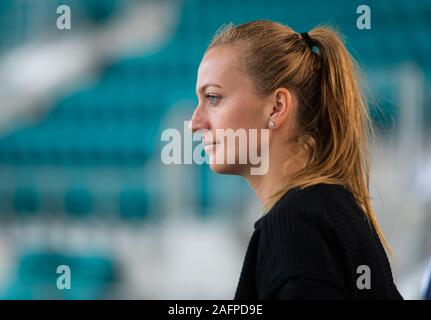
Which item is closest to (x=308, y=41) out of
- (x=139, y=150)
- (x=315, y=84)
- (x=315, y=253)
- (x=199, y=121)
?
(x=315, y=84)

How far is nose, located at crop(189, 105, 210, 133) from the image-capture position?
2.33 ft

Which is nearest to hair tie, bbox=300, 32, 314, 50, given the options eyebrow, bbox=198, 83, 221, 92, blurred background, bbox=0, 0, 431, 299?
eyebrow, bbox=198, 83, 221, 92

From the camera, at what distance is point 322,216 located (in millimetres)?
545

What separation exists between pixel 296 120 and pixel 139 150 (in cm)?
278

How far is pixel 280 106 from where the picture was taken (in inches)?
27.1

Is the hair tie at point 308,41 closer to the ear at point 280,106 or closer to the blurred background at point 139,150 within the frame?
the ear at point 280,106

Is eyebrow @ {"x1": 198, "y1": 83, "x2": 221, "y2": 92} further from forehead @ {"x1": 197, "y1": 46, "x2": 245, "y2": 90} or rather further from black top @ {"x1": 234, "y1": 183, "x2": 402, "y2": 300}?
black top @ {"x1": 234, "y1": 183, "x2": 402, "y2": 300}


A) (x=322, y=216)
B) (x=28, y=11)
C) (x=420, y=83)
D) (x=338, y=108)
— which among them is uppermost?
(x=28, y=11)

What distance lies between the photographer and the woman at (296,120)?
585 mm

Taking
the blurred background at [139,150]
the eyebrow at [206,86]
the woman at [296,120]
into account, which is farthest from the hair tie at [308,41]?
the blurred background at [139,150]

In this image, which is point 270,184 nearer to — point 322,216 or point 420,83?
point 322,216

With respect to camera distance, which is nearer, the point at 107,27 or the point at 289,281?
the point at 289,281
